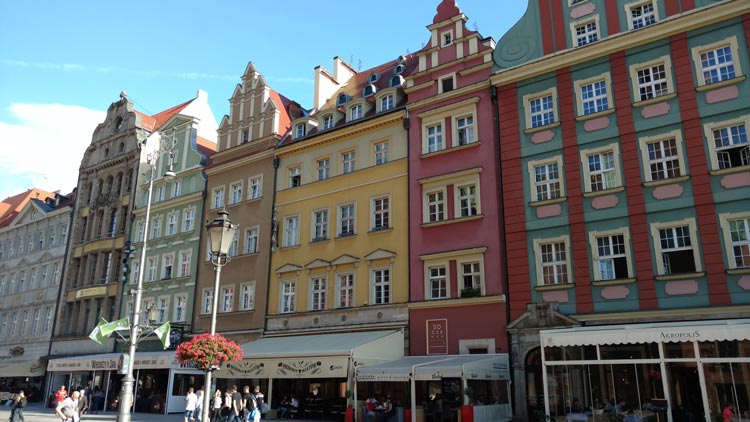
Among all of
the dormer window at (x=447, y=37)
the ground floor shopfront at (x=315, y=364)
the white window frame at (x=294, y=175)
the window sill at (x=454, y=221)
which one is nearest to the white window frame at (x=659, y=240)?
the window sill at (x=454, y=221)

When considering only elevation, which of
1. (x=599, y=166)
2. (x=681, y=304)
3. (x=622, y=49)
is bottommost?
(x=681, y=304)

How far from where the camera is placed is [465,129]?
24.5 m

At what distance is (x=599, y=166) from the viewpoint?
68.2ft

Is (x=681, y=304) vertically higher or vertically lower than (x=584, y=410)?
higher

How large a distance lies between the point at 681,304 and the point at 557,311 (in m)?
3.70

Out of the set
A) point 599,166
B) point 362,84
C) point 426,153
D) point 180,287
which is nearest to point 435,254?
point 426,153

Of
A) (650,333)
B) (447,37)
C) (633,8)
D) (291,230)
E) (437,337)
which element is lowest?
(650,333)

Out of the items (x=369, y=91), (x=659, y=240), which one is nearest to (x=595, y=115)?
(x=659, y=240)

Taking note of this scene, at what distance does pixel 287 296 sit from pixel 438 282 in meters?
8.03

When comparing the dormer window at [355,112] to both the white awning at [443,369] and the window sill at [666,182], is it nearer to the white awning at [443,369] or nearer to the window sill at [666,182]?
the white awning at [443,369]

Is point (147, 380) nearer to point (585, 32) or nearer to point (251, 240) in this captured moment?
point (251, 240)

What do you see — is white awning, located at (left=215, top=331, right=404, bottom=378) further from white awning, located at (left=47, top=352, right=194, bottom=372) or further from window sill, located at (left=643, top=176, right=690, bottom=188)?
window sill, located at (left=643, top=176, right=690, bottom=188)

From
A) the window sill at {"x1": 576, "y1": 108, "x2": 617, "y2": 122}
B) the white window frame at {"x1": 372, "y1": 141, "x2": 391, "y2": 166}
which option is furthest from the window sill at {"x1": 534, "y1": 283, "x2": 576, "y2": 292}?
the white window frame at {"x1": 372, "y1": 141, "x2": 391, "y2": 166}

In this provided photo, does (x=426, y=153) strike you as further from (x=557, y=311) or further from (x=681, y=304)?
(x=681, y=304)
